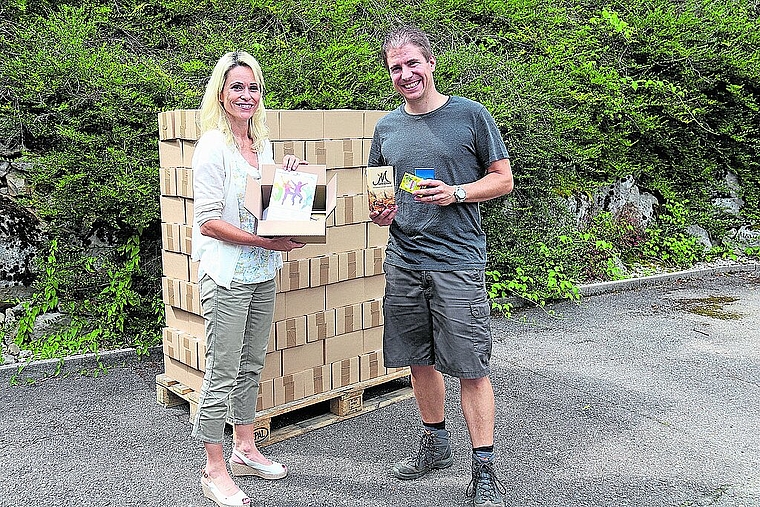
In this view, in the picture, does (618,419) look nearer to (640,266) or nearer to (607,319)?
(607,319)

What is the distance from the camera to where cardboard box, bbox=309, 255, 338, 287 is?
13.3 feet

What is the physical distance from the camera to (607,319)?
6.51 m

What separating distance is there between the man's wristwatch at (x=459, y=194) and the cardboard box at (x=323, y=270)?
110cm

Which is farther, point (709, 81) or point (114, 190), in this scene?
point (709, 81)

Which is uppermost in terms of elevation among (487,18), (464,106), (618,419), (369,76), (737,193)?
(487,18)

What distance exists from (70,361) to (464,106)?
11.0ft

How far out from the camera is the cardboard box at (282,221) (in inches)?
124

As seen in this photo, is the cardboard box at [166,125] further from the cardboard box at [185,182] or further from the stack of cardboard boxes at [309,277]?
the cardboard box at [185,182]

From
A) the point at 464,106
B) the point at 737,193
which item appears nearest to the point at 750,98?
the point at 737,193

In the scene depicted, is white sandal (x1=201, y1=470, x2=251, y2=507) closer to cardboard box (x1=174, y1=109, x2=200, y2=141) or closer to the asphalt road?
the asphalt road

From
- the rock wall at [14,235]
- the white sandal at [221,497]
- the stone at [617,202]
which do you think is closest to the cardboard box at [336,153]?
the white sandal at [221,497]

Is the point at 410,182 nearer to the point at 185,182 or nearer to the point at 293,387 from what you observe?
the point at 185,182

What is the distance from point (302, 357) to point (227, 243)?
1074 millimetres

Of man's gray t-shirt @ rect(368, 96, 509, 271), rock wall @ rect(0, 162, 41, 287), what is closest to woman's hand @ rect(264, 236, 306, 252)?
man's gray t-shirt @ rect(368, 96, 509, 271)
